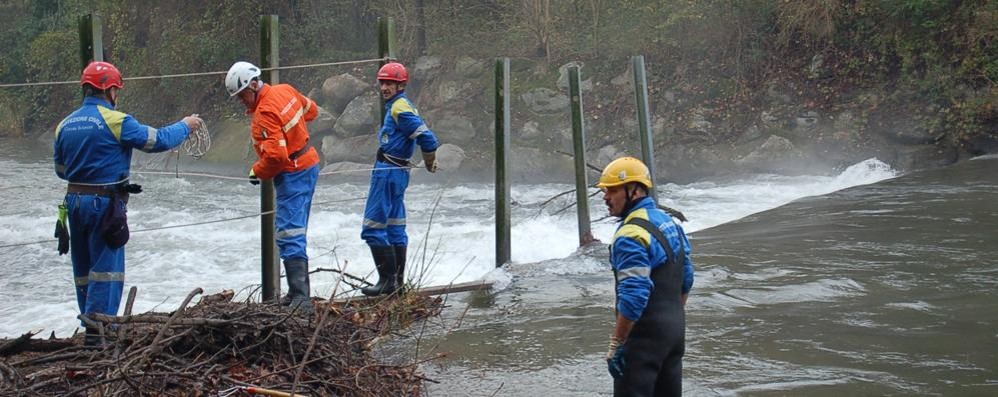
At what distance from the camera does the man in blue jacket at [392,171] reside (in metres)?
7.70

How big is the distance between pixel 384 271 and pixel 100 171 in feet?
7.68

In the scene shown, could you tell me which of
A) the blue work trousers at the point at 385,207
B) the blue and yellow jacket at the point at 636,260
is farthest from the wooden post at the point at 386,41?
the blue and yellow jacket at the point at 636,260

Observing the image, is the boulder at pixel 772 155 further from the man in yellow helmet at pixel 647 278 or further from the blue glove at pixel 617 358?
the blue glove at pixel 617 358

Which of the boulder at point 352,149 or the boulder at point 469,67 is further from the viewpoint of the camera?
the boulder at point 469,67

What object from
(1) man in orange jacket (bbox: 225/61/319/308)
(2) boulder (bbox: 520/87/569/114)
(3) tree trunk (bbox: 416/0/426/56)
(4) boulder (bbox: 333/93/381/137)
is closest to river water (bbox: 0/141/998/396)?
(1) man in orange jacket (bbox: 225/61/319/308)

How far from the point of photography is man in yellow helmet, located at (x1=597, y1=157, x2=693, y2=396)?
14.9ft

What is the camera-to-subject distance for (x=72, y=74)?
103ft

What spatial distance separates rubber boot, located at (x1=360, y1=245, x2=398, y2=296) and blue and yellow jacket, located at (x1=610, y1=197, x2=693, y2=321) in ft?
11.5

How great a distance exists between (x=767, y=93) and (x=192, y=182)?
11.7 metres

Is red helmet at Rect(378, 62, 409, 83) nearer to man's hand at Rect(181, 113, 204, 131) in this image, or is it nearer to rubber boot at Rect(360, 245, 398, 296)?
rubber boot at Rect(360, 245, 398, 296)

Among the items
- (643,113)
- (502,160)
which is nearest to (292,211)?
(502,160)

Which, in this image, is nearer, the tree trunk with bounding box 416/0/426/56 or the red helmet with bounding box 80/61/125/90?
the red helmet with bounding box 80/61/125/90

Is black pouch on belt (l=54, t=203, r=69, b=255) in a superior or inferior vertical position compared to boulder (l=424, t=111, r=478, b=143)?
inferior

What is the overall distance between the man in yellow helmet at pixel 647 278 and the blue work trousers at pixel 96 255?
10.9 ft
